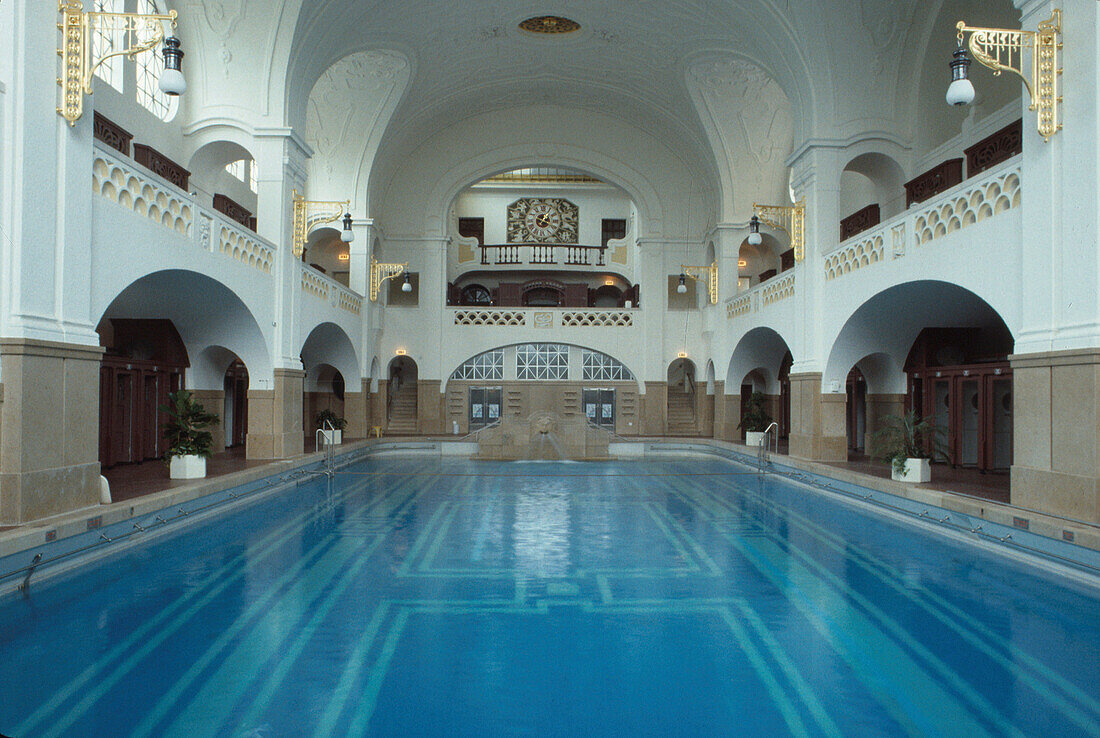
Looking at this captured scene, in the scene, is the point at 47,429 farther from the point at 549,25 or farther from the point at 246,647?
the point at 549,25

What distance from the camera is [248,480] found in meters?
11.5

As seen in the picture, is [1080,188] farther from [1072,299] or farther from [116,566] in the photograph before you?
[116,566]

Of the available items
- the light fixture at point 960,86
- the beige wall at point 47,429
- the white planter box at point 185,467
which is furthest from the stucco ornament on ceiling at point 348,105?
the light fixture at point 960,86

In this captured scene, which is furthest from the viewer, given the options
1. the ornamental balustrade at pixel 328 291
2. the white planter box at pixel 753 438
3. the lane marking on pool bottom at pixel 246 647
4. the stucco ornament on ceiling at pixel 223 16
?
the white planter box at pixel 753 438

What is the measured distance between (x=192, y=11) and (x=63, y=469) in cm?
979

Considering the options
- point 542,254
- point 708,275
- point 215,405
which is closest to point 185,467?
point 215,405

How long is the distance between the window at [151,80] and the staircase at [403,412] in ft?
42.8

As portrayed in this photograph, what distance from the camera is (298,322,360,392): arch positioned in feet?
66.5

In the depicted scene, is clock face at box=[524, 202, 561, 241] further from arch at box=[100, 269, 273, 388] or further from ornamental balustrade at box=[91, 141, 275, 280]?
ornamental balustrade at box=[91, 141, 275, 280]

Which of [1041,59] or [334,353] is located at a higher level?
[1041,59]

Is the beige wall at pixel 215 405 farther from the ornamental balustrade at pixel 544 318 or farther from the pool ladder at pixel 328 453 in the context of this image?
the ornamental balustrade at pixel 544 318

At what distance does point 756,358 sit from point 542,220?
14.0m

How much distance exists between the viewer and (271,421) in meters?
14.2

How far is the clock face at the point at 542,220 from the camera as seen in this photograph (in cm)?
3253
